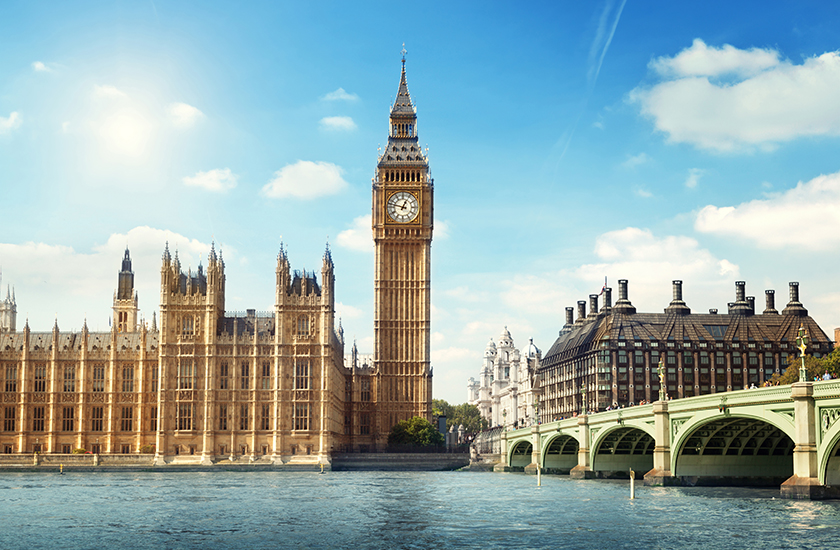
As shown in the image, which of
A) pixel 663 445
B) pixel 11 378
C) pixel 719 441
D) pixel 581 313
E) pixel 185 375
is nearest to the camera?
pixel 663 445

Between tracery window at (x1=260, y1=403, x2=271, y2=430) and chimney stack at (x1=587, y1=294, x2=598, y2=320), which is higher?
chimney stack at (x1=587, y1=294, x2=598, y2=320)

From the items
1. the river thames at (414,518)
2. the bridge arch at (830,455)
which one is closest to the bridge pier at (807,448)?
the bridge arch at (830,455)

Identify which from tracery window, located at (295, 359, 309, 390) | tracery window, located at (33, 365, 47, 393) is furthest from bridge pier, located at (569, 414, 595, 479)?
tracery window, located at (33, 365, 47, 393)

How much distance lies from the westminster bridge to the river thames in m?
2.21

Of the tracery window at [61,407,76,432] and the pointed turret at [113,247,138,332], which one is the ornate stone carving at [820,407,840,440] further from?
the pointed turret at [113,247,138,332]

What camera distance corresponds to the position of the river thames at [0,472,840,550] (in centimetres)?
4297

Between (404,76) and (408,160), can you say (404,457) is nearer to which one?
(408,160)

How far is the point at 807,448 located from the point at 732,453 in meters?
21.6

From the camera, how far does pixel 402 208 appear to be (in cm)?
15212

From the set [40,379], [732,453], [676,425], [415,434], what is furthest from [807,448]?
[40,379]

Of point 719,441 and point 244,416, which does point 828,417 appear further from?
point 244,416

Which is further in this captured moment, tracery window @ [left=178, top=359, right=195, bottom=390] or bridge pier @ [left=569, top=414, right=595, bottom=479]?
tracery window @ [left=178, top=359, right=195, bottom=390]

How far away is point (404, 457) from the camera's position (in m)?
132

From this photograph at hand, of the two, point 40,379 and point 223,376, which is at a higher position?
point 223,376
